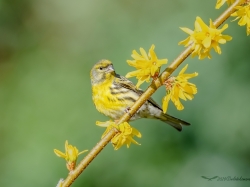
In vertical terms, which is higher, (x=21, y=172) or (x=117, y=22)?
(x=117, y=22)

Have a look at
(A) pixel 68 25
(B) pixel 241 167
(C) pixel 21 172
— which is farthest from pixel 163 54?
(A) pixel 68 25

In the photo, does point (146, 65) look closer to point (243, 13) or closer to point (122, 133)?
point (122, 133)

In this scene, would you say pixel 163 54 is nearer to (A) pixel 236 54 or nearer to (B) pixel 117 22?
(A) pixel 236 54

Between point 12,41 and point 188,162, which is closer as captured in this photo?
point 188,162

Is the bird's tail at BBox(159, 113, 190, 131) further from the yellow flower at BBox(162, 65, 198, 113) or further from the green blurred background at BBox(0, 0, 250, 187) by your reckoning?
the yellow flower at BBox(162, 65, 198, 113)

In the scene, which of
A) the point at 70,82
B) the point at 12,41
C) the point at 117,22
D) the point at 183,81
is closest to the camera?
the point at 183,81

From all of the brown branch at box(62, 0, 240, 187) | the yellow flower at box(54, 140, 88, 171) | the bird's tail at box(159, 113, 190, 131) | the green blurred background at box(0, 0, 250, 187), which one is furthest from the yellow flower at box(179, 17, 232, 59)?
the green blurred background at box(0, 0, 250, 187)

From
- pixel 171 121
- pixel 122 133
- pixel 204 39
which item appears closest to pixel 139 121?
pixel 171 121
